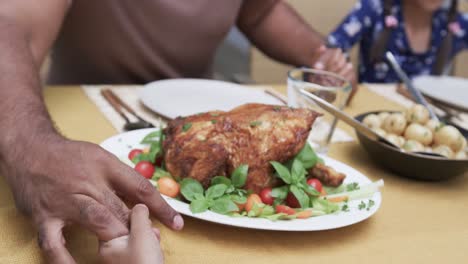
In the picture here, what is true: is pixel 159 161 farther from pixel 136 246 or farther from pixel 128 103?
pixel 128 103

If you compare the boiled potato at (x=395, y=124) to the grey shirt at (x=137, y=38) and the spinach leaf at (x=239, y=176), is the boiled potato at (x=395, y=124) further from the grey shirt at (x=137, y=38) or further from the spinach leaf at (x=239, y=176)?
the grey shirt at (x=137, y=38)

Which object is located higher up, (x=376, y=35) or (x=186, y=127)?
(x=186, y=127)

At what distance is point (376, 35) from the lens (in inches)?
85.4

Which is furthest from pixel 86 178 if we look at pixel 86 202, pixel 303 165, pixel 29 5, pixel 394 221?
pixel 29 5

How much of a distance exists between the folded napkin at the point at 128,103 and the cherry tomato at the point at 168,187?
276mm

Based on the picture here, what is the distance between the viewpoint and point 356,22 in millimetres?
2139

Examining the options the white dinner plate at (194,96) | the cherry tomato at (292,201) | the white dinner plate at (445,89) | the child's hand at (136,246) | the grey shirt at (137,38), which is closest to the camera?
the child's hand at (136,246)

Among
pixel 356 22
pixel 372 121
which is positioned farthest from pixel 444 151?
pixel 356 22

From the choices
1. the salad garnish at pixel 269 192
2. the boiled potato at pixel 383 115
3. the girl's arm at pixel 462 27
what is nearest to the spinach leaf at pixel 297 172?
the salad garnish at pixel 269 192

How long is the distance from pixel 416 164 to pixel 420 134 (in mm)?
91

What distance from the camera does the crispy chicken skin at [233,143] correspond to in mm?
737

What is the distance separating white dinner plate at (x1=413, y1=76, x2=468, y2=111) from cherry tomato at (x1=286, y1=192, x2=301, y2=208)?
773 mm

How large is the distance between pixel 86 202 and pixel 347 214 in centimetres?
36

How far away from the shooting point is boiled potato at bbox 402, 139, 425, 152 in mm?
934
